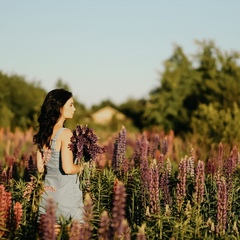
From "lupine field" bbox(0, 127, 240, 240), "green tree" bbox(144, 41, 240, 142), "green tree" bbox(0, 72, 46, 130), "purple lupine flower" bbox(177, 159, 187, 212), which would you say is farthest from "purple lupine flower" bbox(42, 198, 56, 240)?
"green tree" bbox(0, 72, 46, 130)

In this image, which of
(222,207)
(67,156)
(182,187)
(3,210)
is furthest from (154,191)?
(3,210)

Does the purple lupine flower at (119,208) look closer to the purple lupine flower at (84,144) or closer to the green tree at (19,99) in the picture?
the purple lupine flower at (84,144)

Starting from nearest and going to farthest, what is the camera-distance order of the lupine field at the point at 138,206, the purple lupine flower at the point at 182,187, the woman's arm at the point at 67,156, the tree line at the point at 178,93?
the lupine field at the point at 138,206
the woman's arm at the point at 67,156
the purple lupine flower at the point at 182,187
the tree line at the point at 178,93

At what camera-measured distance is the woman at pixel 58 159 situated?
525cm

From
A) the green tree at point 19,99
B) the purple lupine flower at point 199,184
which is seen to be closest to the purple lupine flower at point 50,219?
the purple lupine flower at point 199,184

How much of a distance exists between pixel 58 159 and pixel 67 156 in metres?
→ 0.21

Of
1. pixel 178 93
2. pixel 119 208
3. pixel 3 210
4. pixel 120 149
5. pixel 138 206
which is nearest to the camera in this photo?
pixel 119 208

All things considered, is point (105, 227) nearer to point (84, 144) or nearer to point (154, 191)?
point (84, 144)

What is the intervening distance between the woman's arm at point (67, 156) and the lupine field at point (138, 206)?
32 centimetres

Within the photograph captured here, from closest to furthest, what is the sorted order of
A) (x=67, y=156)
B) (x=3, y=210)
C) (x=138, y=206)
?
(x=3, y=210), (x=67, y=156), (x=138, y=206)

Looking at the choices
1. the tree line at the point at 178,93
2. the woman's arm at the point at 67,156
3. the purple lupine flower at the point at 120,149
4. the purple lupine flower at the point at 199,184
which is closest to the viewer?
the woman's arm at the point at 67,156

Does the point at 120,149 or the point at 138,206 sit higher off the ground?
the point at 120,149

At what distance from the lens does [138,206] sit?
6.66m

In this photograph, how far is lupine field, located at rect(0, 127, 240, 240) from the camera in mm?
3738
